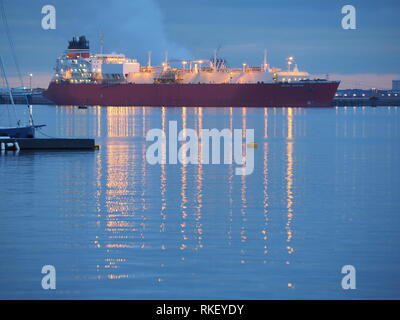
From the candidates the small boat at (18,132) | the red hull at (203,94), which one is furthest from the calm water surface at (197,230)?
the red hull at (203,94)

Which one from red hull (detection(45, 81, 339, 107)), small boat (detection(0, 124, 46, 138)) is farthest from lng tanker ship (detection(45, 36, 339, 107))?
small boat (detection(0, 124, 46, 138))

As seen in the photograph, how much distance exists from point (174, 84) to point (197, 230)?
70755 mm

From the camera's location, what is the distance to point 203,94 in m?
82.2

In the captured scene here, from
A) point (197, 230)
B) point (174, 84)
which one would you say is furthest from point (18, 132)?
point (174, 84)

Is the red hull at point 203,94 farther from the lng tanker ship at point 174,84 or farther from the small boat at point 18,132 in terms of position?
the small boat at point 18,132

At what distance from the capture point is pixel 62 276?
29.3 feet

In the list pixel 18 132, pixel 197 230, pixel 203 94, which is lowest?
pixel 197 230

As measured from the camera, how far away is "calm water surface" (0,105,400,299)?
8.64 meters

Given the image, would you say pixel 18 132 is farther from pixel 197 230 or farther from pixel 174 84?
pixel 174 84

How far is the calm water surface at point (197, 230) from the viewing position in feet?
28.3
